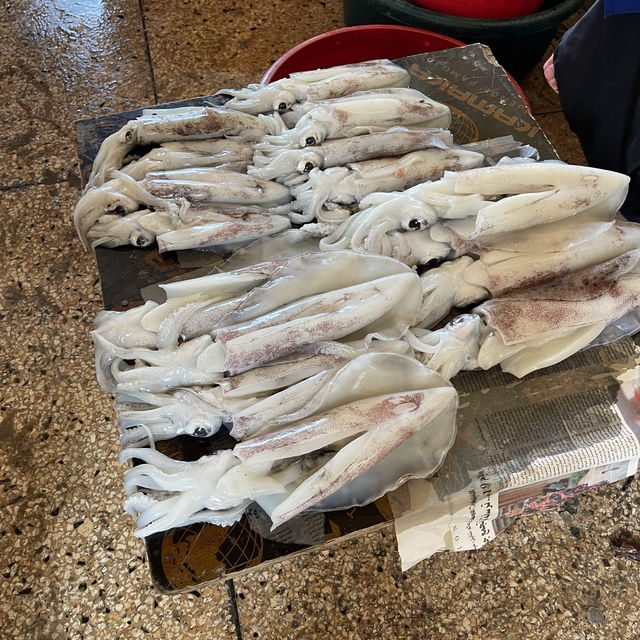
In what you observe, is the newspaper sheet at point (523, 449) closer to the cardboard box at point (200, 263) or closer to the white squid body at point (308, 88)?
the cardboard box at point (200, 263)

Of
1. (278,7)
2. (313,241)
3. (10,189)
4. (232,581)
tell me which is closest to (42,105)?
(10,189)

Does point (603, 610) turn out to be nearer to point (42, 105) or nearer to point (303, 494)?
point (303, 494)

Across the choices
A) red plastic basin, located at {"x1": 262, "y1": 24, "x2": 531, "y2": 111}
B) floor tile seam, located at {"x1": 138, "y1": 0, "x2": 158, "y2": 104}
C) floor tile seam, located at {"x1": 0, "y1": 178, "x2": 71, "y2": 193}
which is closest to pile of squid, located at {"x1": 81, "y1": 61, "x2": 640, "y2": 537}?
red plastic basin, located at {"x1": 262, "y1": 24, "x2": 531, "y2": 111}

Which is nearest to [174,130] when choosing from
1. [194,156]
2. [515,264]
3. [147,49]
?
[194,156]

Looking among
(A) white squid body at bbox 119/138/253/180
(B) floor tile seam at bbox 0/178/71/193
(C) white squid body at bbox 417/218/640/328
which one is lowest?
(B) floor tile seam at bbox 0/178/71/193

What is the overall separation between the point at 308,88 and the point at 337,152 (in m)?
0.40

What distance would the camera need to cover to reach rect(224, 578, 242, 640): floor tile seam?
2066mm

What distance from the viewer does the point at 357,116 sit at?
2.15 m

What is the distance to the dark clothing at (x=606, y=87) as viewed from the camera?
88.8 inches

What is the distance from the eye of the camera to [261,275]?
1761 millimetres

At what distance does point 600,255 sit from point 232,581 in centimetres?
176

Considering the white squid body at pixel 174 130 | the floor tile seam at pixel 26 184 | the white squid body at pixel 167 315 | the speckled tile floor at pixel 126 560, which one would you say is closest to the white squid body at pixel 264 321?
the white squid body at pixel 167 315

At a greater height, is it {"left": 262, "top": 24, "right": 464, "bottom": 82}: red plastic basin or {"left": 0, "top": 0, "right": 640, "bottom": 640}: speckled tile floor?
{"left": 262, "top": 24, "right": 464, "bottom": 82}: red plastic basin

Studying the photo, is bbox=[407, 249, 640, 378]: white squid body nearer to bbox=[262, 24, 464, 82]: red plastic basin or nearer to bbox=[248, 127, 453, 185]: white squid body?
bbox=[248, 127, 453, 185]: white squid body
